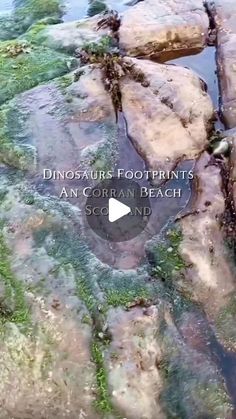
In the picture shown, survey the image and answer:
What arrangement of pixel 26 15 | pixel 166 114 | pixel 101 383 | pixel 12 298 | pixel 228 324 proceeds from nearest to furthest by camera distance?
pixel 101 383
pixel 12 298
pixel 228 324
pixel 166 114
pixel 26 15

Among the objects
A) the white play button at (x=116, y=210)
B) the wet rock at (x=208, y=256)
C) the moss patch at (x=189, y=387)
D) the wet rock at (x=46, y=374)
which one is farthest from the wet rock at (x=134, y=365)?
the white play button at (x=116, y=210)

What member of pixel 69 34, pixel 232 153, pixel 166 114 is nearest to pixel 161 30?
pixel 69 34

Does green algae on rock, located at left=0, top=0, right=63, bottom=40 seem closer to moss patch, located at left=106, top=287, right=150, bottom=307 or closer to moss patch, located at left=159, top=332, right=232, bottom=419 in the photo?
moss patch, located at left=106, top=287, right=150, bottom=307

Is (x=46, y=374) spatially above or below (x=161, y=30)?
below

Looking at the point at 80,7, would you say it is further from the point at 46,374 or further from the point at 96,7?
the point at 46,374

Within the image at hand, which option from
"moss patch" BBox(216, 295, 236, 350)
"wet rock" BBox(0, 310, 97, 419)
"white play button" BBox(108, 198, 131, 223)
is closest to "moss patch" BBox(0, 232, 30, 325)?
"wet rock" BBox(0, 310, 97, 419)

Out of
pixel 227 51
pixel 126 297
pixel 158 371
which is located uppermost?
pixel 227 51

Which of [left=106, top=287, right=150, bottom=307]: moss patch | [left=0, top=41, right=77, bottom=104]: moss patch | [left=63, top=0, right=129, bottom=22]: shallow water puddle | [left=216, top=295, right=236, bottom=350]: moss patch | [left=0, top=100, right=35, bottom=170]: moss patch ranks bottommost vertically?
[left=216, top=295, right=236, bottom=350]: moss patch
